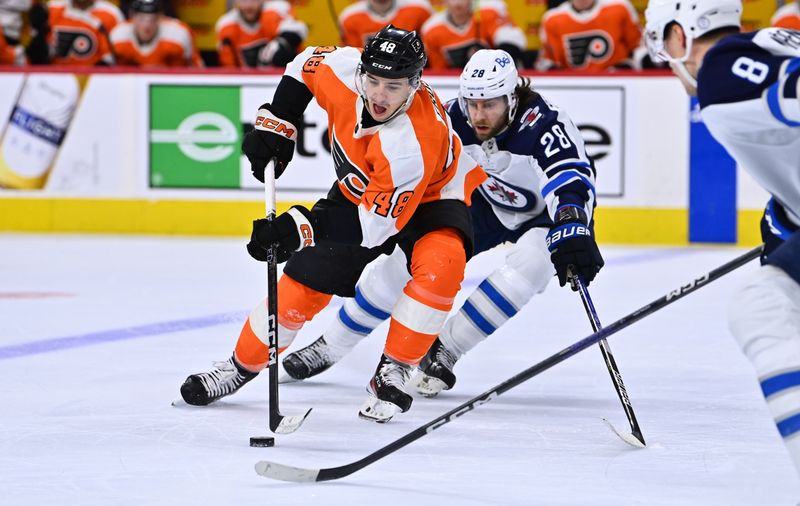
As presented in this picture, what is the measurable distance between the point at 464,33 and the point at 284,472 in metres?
Result: 5.95

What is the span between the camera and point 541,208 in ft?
12.0

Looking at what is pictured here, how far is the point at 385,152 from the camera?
2969 millimetres

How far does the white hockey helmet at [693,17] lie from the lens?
2.27 metres

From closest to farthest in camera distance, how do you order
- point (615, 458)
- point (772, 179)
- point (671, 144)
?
point (772, 179)
point (615, 458)
point (671, 144)

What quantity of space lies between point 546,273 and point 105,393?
3.89 feet

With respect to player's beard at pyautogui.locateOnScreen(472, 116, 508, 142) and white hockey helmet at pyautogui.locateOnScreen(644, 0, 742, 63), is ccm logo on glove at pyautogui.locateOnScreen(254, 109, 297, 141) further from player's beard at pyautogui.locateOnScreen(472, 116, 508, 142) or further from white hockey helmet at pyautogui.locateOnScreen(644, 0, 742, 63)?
white hockey helmet at pyautogui.locateOnScreen(644, 0, 742, 63)

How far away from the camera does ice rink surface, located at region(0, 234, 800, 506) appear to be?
243cm

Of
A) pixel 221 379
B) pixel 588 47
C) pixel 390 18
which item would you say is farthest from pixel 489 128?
pixel 390 18

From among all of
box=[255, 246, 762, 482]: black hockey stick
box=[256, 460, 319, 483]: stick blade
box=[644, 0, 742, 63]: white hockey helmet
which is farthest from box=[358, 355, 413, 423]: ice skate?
box=[644, 0, 742, 63]: white hockey helmet

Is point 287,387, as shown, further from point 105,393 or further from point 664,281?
point 664,281

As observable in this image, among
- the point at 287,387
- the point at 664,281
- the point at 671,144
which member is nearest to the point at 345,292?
the point at 287,387

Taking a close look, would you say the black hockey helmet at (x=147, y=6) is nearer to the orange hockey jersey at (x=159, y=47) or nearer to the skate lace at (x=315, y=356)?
the orange hockey jersey at (x=159, y=47)

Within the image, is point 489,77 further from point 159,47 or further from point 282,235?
point 159,47

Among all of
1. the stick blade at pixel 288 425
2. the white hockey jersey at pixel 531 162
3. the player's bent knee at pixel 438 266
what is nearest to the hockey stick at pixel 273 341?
the stick blade at pixel 288 425
